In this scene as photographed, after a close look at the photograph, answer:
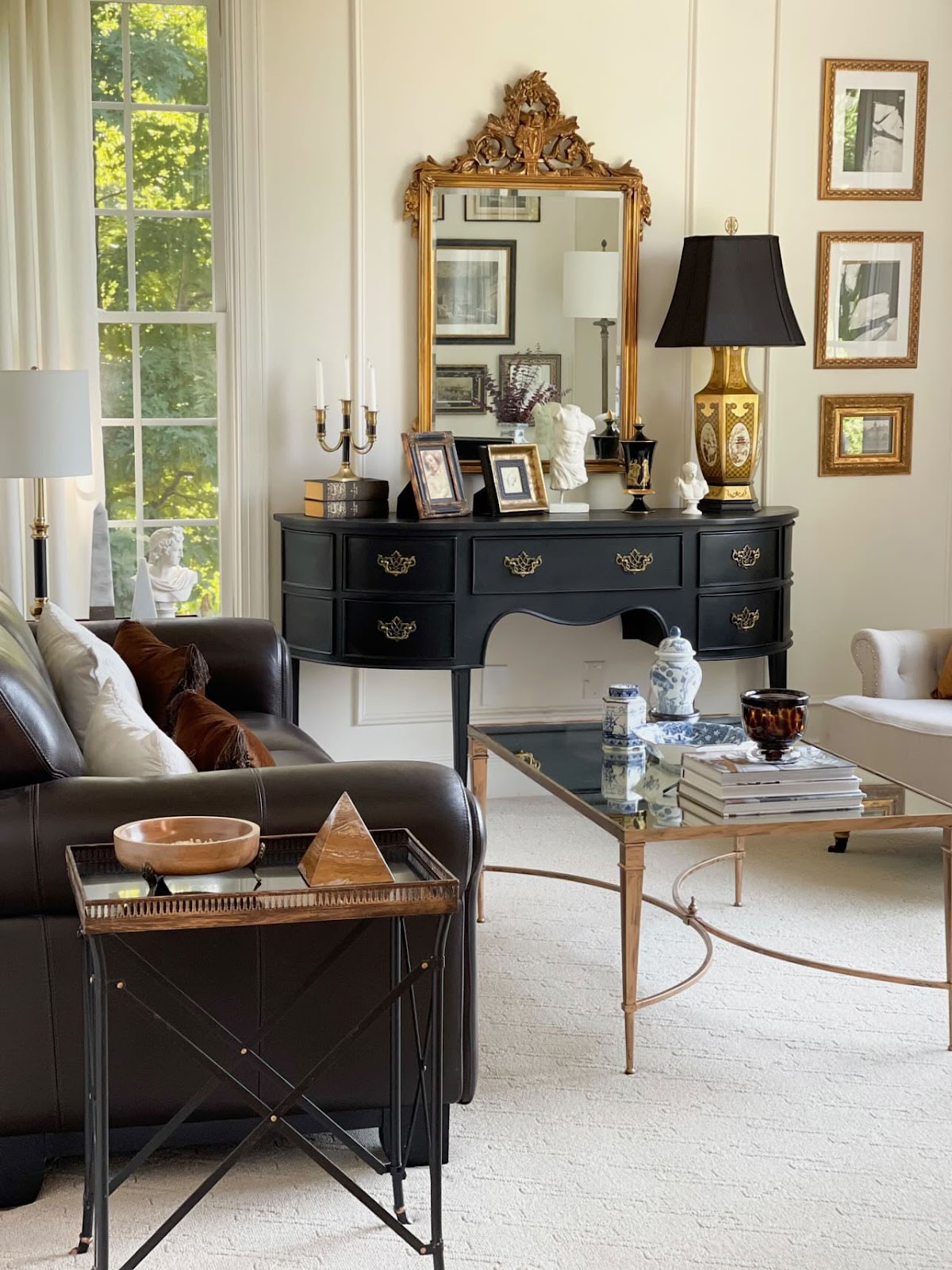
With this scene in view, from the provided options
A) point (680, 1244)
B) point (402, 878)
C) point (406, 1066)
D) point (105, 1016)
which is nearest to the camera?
point (105, 1016)

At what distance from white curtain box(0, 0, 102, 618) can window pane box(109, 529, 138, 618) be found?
201 mm

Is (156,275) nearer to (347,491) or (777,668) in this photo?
(347,491)

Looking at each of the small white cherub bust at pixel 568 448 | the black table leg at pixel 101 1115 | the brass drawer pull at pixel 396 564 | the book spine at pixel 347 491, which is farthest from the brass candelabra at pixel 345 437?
the black table leg at pixel 101 1115

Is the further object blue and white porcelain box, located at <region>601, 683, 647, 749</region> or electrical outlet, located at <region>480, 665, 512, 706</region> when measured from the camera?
electrical outlet, located at <region>480, 665, 512, 706</region>

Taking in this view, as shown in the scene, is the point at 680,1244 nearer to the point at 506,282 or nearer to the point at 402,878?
the point at 402,878

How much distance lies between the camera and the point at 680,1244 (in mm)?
2223

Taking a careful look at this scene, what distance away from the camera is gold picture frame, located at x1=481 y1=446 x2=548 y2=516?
187 inches

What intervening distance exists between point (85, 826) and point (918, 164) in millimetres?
4177

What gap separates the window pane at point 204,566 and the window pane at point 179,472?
57 mm

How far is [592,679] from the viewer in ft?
17.1

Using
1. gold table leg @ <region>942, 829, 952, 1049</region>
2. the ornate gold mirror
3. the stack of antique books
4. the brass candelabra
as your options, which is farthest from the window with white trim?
gold table leg @ <region>942, 829, 952, 1049</region>

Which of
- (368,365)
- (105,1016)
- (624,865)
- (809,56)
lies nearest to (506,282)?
(368,365)

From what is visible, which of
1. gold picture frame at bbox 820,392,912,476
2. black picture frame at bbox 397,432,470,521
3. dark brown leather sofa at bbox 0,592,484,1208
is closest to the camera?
dark brown leather sofa at bbox 0,592,484,1208

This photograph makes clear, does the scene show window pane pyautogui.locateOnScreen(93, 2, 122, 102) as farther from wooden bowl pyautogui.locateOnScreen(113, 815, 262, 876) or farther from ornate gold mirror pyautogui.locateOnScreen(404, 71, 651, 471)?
wooden bowl pyautogui.locateOnScreen(113, 815, 262, 876)
